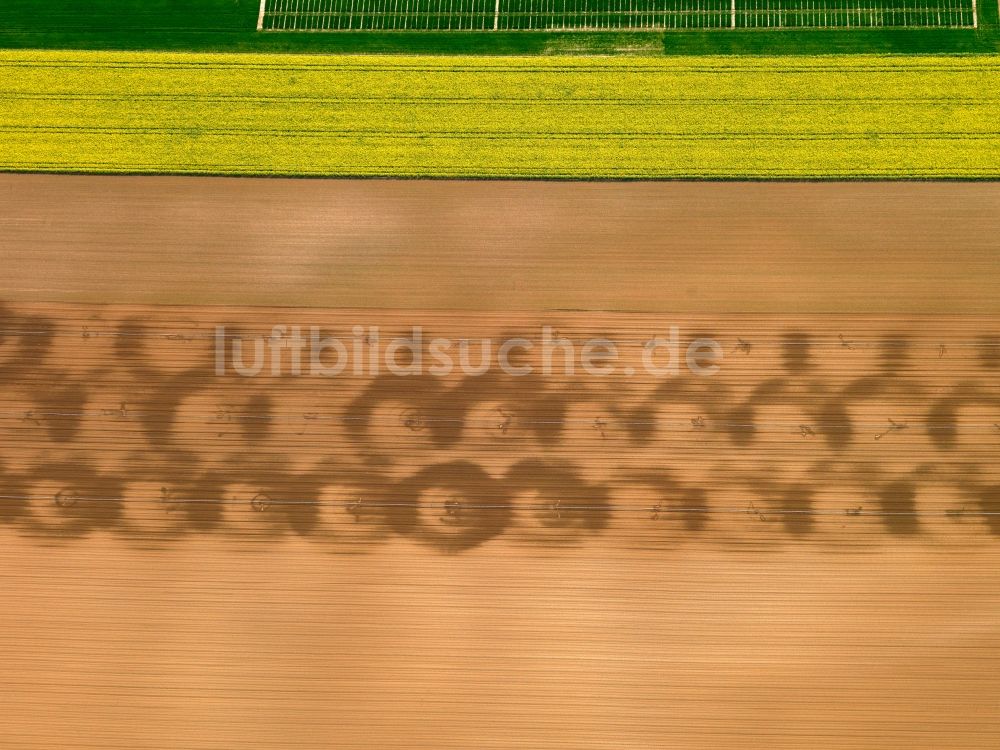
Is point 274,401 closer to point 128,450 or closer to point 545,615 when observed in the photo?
point 128,450

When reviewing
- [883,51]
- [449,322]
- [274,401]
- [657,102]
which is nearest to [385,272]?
[449,322]

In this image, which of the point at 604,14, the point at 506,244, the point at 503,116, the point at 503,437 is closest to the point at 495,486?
the point at 503,437

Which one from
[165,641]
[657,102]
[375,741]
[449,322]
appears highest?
[657,102]

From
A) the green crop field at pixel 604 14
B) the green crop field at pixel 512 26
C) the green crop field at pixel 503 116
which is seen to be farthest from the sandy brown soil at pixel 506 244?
the green crop field at pixel 604 14

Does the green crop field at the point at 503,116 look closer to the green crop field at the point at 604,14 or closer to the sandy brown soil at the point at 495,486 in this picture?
the sandy brown soil at the point at 495,486

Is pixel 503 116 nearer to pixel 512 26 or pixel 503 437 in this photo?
pixel 512 26

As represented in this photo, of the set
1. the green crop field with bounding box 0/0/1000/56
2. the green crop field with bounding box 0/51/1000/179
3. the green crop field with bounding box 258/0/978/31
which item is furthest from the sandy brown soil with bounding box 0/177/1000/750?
the green crop field with bounding box 258/0/978/31

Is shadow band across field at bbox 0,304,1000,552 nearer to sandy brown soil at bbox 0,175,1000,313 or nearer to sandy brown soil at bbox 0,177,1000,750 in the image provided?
sandy brown soil at bbox 0,177,1000,750
